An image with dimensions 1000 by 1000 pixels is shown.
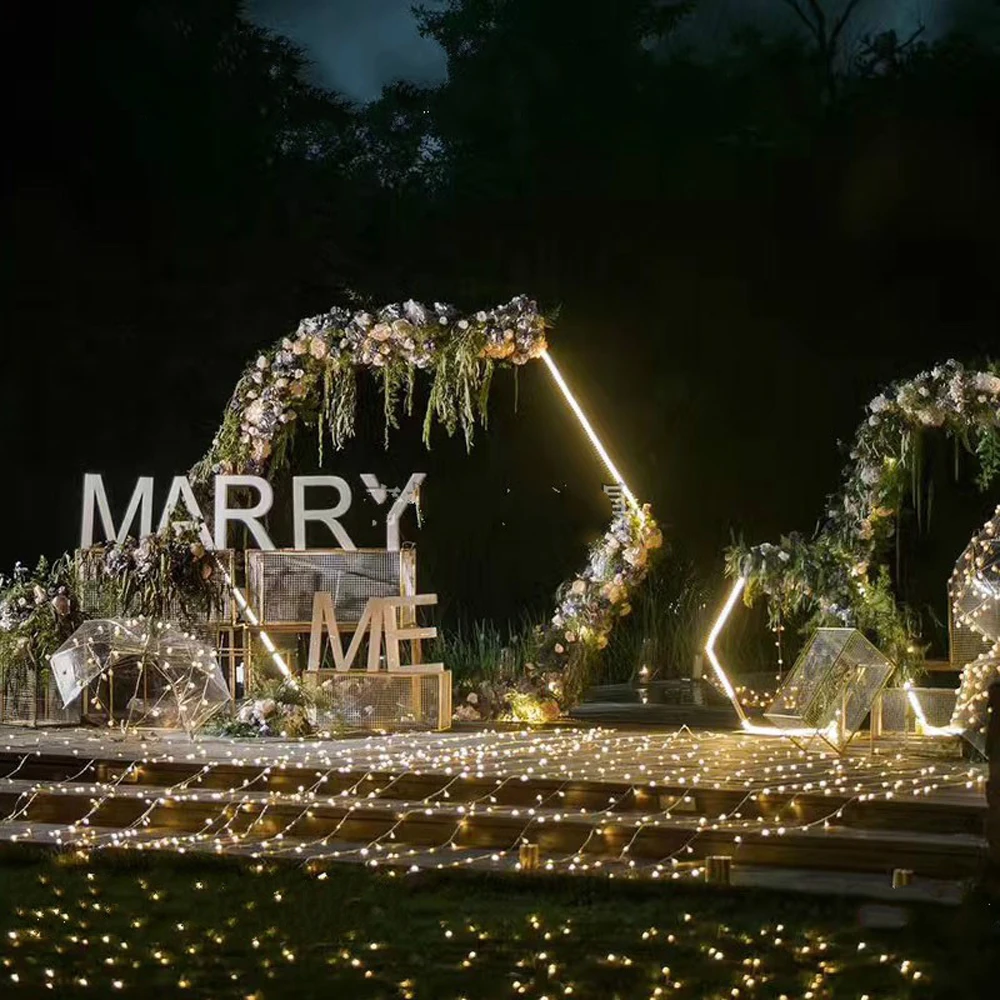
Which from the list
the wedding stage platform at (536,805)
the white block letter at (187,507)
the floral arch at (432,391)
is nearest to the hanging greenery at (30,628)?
the white block letter at (187,507)

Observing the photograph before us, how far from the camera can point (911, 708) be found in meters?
11.3

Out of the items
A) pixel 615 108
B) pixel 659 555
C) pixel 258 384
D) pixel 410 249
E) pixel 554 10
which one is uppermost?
pixel 554 10

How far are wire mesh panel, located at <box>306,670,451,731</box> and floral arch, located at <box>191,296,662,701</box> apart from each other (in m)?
1.03

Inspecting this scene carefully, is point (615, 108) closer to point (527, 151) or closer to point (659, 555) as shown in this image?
point (527, 151)

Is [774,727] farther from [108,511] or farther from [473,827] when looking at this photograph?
[108,511]

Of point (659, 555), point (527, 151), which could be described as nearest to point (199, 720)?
point (659, 555)

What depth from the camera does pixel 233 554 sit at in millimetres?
11992

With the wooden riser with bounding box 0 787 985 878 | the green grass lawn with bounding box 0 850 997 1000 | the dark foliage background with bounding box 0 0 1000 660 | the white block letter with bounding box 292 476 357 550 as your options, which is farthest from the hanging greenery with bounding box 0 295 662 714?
the dark foliage background with bounding box 0 0 1000 660

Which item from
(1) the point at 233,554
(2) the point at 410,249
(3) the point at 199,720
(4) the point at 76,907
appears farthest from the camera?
(2) the point at 410,249

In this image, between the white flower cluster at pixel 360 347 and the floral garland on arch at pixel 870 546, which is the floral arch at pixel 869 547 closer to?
the floral garland on arch at pixel 870 546

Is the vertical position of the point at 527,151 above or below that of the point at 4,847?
above

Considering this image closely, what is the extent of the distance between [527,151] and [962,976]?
16.3 metres

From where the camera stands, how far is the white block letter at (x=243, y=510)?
12055 mm

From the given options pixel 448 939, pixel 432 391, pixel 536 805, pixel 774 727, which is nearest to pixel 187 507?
pixel 432 391
